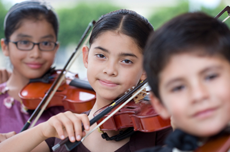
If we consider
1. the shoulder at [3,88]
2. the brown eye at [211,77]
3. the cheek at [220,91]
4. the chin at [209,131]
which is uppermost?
the brown eye at [211,77]

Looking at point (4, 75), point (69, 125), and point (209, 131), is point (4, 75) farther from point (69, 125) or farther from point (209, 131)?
point (209, 131)

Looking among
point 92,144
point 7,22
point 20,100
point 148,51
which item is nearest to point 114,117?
point 92,144

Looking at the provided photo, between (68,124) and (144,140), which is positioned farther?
(144,140)

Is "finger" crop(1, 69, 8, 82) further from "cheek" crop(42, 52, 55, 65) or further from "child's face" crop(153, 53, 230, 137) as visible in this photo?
"child's face" crop(153, 53, 230, 137)

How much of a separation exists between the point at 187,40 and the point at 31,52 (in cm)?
139

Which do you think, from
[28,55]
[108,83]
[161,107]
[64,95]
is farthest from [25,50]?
[161,107]

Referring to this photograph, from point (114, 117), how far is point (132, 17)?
426 millimetres

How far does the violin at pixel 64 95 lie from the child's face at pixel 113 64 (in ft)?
1.51

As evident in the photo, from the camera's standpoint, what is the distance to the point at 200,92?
59 centimetres

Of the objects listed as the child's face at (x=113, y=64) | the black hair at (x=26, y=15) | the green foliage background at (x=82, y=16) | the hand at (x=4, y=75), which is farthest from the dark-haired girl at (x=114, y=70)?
the green foliage background at (x=82, y=16)

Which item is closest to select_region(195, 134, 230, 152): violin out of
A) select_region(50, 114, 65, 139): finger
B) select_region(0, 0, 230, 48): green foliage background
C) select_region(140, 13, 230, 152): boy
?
select_region(140, 13, 230, 152): boy

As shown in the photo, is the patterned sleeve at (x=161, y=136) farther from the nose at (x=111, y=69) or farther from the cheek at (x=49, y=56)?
the cheek at (x=49, y=56)

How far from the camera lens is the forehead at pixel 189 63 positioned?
0.61 meters

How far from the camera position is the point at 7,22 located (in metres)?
1.89
